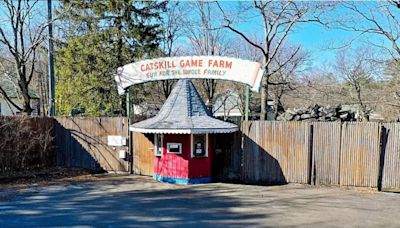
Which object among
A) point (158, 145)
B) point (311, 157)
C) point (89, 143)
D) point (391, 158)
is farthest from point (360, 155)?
point (89, 143)

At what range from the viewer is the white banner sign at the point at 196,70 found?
11422 millimetres

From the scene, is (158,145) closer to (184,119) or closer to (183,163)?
(183,163)

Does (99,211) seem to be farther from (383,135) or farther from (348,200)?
(383,135)

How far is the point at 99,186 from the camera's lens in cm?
1041

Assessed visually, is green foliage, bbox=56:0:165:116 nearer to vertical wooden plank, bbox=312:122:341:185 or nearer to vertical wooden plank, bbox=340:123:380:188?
vertical wooden plank, bbox=312:122:341:185

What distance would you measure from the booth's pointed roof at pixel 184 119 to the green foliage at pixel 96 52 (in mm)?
8115

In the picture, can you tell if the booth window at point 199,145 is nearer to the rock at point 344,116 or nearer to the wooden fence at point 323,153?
the wooden fence at point 323,153

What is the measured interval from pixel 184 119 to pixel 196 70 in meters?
2.09

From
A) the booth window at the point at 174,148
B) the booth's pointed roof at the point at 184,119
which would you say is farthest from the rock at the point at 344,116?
the booth window at the point at 174,148

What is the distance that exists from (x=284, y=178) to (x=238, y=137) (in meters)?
1.91

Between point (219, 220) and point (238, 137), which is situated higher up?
point (238, 137)

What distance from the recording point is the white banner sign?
11422 mm

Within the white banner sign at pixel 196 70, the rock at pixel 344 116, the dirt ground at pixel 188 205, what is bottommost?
the dirt ground at pixel 188 205

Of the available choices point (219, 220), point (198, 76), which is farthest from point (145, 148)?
point (219, 220)
